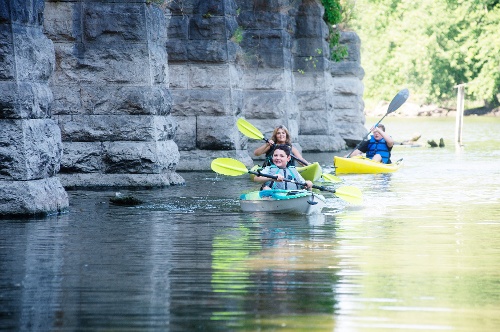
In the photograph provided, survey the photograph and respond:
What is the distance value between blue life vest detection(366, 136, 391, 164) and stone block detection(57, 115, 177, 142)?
8641 millimetres

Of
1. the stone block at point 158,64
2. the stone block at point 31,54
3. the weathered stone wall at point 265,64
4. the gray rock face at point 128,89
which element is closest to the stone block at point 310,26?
the gray rock face at point 128,89

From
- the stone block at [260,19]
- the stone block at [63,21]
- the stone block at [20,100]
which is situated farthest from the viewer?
the stone block at [260,19]

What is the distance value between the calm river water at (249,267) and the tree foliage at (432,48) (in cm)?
5890

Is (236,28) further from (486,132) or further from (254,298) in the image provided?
(486,132)

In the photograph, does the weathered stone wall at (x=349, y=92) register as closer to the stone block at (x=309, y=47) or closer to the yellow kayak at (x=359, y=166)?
the stone block at (x=309, y=47)

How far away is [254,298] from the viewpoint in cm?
784

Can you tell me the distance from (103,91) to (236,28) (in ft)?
18.9

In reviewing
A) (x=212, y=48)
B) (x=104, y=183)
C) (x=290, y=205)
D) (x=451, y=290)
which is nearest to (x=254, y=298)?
(x=451, y=290)

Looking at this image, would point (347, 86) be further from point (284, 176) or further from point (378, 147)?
point (284, 176)

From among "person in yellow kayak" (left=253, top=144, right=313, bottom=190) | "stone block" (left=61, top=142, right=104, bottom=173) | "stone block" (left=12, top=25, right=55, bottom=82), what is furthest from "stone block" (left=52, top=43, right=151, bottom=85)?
"stone block" (left=12, top=25, right=55, bottom=82)

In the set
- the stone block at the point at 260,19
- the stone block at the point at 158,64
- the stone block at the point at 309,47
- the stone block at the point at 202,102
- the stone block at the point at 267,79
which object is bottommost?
the stone block at the point at 202,102

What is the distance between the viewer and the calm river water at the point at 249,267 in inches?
284

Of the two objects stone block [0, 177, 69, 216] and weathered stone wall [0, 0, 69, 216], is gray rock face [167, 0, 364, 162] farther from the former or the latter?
stone block [0, 177, 69, 216]

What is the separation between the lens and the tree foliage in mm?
74750
